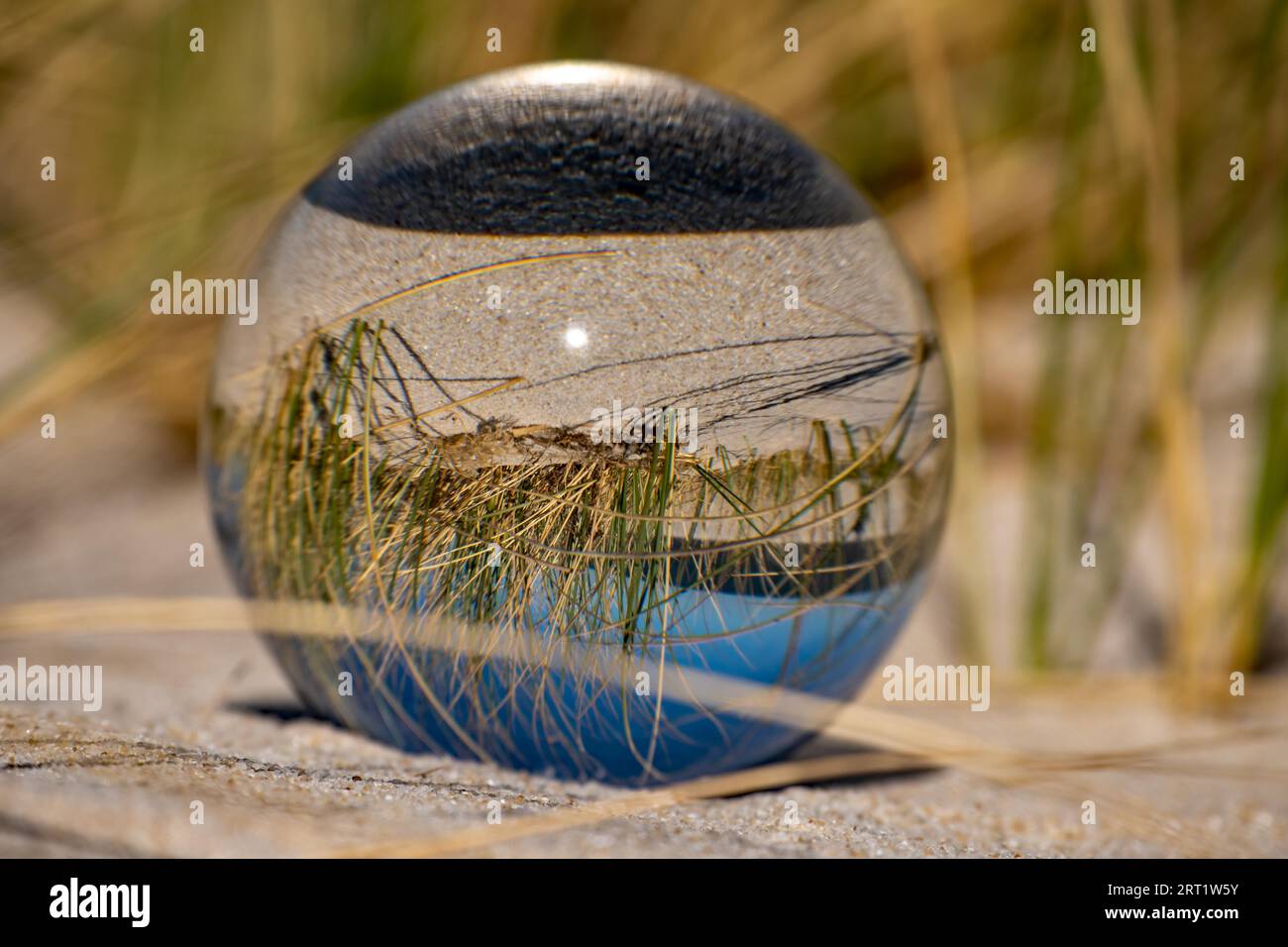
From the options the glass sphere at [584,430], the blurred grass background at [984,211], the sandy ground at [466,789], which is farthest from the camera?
the blurred grass background at [984,211]

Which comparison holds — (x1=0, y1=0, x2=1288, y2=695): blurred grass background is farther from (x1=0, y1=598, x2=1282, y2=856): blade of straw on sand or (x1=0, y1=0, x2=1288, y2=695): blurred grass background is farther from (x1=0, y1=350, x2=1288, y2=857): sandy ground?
(x1=0, y1=598, x2=1282, y2=856): blade of straw on sand

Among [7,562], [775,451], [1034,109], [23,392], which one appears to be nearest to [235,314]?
[775,451]

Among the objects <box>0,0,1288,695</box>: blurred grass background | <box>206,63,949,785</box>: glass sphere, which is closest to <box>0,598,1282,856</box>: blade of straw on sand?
<box>206,63,949,785</box>: glass sphere

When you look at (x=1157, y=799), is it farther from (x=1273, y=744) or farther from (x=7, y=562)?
(x=7, y=562)

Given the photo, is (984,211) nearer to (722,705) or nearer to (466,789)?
(722,705)

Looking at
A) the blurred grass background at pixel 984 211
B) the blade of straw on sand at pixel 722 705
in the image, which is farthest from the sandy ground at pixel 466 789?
the blurred grass background at pixel 984 211

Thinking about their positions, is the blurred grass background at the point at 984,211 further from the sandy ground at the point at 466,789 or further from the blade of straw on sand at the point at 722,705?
Answer: the blade of straw on sand at the point at 722,705

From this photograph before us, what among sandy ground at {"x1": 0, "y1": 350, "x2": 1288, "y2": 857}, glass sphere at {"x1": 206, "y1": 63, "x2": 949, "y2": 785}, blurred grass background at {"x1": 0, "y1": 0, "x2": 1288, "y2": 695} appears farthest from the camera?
blurred grass background at {"x1": 0, "y1": 0, "x2": 1288, "y2": 695}
